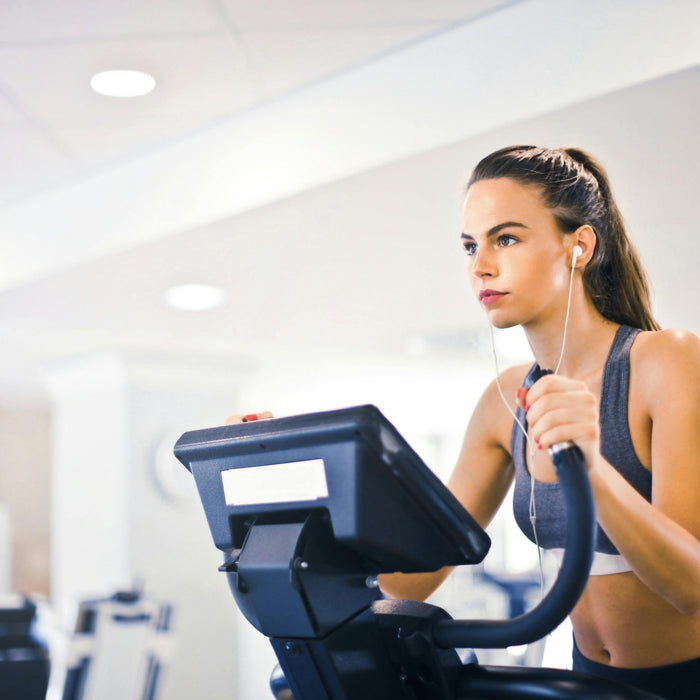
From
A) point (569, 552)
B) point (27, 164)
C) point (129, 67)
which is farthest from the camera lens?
point (27, 164)

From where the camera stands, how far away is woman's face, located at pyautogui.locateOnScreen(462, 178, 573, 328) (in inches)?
38.3

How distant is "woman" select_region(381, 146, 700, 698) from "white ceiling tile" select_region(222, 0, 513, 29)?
1.03 meters

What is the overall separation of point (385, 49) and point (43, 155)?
1254mm

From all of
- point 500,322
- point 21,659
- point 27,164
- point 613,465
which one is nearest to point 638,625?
point 613,465

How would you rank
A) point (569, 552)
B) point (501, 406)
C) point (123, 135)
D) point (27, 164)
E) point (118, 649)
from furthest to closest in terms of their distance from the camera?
point (118, 649) → point (27, 164) → point (123, 135) → point (501, 406) → point (569, 552)

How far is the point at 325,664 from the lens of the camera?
0.75 m

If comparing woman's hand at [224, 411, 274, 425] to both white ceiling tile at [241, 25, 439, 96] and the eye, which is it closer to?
the eye

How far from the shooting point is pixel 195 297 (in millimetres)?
4047

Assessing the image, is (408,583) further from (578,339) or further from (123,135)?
(123,135)

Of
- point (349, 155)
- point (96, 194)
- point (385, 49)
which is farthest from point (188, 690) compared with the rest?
point (385, 49)

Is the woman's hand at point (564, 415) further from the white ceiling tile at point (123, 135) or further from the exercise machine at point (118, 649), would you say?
the exercise machine at point (118, 649)

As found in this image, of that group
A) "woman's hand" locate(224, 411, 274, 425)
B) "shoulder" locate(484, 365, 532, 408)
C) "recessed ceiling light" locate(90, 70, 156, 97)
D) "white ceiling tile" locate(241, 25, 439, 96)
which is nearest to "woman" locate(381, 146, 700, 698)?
"shoulder" locate(484, 365, 532, 408)

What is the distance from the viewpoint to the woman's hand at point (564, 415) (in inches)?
26.7

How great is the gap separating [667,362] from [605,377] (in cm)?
9
